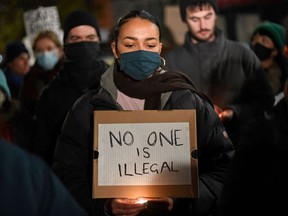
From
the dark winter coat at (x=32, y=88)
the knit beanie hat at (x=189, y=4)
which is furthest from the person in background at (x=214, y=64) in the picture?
the dark winter coat at (x=32, y=88)

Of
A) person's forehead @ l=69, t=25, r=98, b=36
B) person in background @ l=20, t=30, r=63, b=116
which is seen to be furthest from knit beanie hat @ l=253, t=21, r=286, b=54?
person's forehead @ l=69, t=25, r=98, b=36

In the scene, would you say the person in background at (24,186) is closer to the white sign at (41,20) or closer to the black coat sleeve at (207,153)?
the black coat sleeve at (207,153)

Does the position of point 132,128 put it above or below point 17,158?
below

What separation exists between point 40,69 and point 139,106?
14.3 ft

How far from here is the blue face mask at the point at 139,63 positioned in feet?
12.5

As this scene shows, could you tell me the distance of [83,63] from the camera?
556 centimetres

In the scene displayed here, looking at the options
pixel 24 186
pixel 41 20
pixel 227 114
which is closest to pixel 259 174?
pixel 24 186

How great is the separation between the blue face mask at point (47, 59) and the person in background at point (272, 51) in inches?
77.9

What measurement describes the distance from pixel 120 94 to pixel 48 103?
5.66ft

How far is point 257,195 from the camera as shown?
2.57 metres

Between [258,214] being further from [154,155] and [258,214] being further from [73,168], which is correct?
[73,168]

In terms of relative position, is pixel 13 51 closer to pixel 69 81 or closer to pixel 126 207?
pixel 69 81

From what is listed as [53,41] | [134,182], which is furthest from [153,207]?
[53,41]

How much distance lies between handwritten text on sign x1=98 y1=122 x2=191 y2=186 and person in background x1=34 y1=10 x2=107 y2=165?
1.79 m
